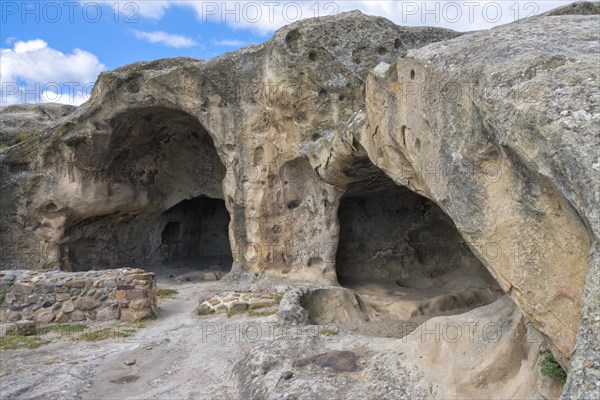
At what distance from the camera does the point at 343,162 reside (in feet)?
31.4

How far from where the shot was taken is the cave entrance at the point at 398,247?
1191 cm

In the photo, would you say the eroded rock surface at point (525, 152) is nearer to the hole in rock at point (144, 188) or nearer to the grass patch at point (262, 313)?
the grass patch at point (262, 313)

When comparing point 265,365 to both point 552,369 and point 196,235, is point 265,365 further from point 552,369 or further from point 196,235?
point 196,235

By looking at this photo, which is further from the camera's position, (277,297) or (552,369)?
(277,297)

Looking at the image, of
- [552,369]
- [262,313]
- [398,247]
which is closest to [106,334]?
[262,313]

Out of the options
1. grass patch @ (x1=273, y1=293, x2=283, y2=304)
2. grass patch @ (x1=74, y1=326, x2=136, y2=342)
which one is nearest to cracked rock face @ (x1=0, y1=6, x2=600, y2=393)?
grass patch @ (x1=273, y1=293, x2=283, y2=304)

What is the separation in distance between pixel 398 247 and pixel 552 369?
963cm

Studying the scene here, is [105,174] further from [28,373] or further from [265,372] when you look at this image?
[265,372]

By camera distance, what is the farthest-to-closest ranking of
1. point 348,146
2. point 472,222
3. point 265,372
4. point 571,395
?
point 348,146 → point 265,372 → point 472,222 → point 571,395

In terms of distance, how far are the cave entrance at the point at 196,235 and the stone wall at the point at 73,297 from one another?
28.1ft

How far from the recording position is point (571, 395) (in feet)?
8.35

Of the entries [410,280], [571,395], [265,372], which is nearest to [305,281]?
[410,280]

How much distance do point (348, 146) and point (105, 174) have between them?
800 cm

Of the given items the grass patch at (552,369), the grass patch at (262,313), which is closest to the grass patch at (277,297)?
the grass patch at (262,313)
